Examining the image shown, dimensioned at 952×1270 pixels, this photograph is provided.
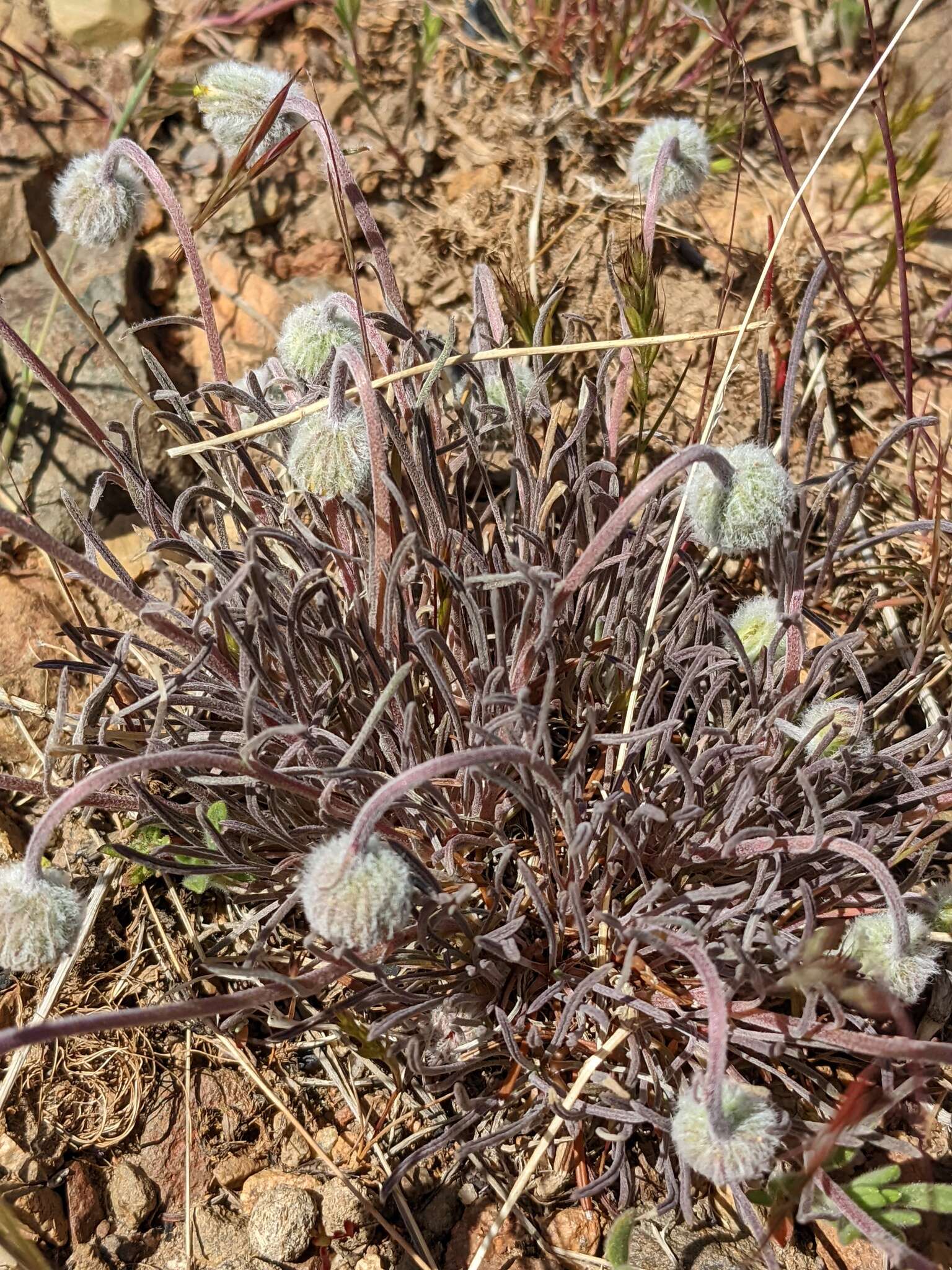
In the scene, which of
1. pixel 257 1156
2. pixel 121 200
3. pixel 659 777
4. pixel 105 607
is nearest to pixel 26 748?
pixel 105 607

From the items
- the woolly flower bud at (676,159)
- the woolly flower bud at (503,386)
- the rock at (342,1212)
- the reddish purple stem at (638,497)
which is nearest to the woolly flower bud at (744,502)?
the reddish purple stem at (638,497)

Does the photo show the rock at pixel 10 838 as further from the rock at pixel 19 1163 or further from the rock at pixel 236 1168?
the rock at pixel 236 1168

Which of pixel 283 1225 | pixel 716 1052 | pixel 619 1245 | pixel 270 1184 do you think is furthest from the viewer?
pixel 270 1184

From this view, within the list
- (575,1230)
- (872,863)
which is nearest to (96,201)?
(872,863)

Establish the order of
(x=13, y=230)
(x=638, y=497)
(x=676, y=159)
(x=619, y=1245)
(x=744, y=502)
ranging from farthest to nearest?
(x=13, y=230) < (x=676, y=159) < (x=744, y=502) < (x=619, y=1245) < (x=638, y=497)

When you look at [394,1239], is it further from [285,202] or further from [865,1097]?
[285,202]

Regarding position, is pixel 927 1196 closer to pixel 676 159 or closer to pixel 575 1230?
pixel 575 1230
